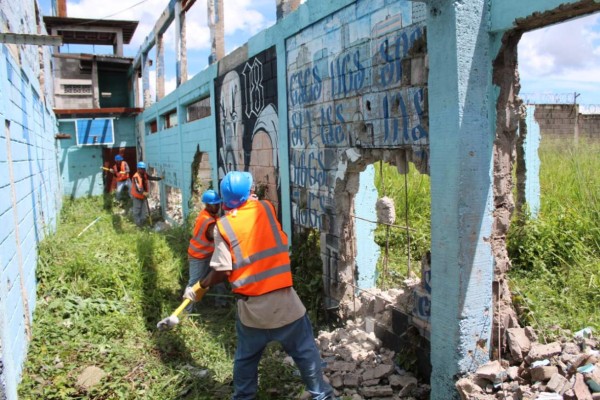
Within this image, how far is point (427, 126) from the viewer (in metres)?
3.46

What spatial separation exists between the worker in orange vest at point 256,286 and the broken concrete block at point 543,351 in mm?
1309

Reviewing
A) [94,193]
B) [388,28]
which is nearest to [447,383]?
[388,28]

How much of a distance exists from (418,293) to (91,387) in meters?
2.65

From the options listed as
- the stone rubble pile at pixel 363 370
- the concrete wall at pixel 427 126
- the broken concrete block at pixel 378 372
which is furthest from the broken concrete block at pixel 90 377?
the concrete wall at pixel 427 126

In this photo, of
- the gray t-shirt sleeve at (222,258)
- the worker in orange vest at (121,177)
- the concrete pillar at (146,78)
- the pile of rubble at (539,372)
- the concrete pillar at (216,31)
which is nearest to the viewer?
the pile of rubble at (539,372)

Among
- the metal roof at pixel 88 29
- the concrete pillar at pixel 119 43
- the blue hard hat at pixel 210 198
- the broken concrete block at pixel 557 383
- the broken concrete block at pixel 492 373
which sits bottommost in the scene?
the broken concrete block at pixel 492 373

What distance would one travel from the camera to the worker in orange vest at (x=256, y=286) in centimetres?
326

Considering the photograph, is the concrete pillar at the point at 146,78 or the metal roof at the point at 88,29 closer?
the concrete pillar at the point at 146,78

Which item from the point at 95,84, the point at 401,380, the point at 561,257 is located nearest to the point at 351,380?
the point at 401,380

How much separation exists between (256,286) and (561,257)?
147 inches

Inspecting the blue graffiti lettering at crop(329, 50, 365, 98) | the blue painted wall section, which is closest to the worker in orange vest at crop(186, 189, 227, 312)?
the blue graffiti lettering at crop(329, 50, 365, 98)

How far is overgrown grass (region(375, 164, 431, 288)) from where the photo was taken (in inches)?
236

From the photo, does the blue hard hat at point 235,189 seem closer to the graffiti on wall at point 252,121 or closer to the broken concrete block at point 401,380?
the broken concrete block at point 401,380

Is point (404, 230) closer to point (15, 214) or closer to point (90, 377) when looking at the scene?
point (90, 377)
